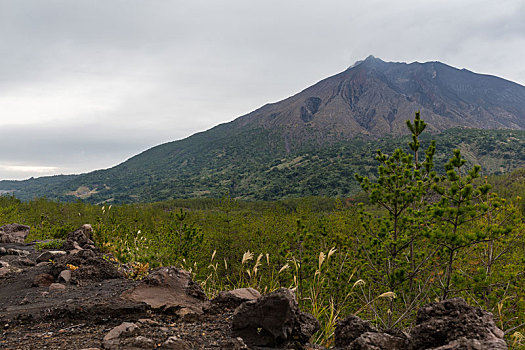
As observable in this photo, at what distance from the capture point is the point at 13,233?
554 inches

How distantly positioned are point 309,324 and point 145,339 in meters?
1.69

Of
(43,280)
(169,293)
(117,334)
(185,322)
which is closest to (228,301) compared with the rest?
(185,322)

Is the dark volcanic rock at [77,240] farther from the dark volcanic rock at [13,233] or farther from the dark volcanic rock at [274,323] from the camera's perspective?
the dark volcanic rock at [274,323]

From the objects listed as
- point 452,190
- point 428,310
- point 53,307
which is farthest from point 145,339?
point 452,190

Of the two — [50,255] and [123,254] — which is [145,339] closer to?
[123,254]

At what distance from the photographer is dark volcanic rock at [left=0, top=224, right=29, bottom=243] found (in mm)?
12375

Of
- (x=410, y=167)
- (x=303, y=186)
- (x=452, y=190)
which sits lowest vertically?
(x=303, y=186)

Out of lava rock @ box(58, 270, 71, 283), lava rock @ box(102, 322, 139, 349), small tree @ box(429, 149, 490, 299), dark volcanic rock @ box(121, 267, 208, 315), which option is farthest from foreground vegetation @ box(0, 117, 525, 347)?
lava rock @ box(102, 322, 139, 349)

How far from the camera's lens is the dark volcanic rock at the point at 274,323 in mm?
3242

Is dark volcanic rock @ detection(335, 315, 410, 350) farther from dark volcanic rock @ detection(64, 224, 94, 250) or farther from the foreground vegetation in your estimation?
dark volcanic rock @ detection(64, 224, 94, 250)

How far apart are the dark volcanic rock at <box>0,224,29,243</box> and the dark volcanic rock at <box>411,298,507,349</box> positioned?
15032 millimetres

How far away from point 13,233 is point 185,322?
47.9ft

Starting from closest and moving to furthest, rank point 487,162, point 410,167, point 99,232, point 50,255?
point 410,167 → point 50,255 → point 99,232 → point 487,162

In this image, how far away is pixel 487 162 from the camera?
183 m
